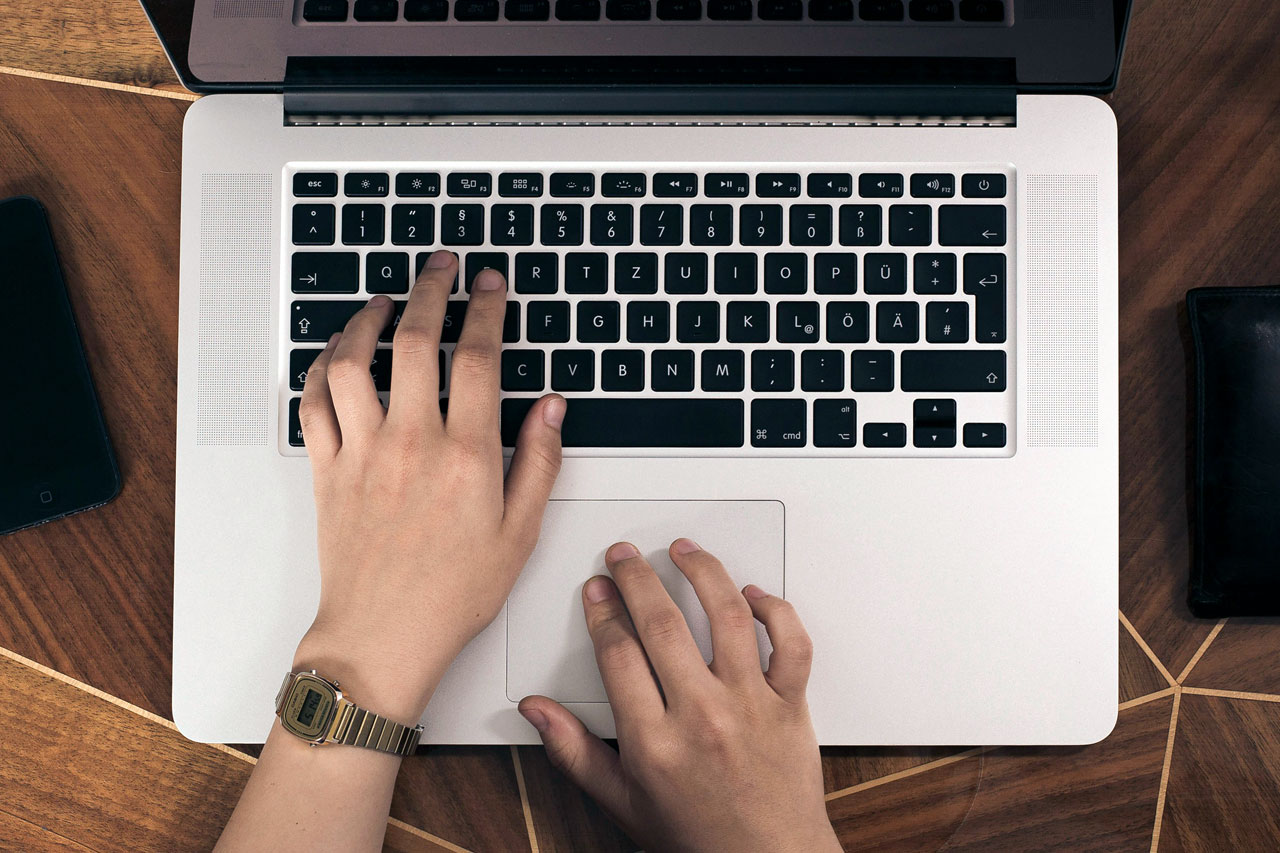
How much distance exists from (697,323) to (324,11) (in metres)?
0.36

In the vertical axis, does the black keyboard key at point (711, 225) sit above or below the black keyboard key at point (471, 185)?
below

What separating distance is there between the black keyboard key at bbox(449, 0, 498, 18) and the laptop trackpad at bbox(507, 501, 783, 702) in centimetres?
36

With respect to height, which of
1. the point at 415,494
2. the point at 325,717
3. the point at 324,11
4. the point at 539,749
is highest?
the point at 324,11

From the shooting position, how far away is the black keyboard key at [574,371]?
1.95ft

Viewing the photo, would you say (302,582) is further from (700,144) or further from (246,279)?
(700,144)

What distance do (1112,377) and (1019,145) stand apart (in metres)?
0.19

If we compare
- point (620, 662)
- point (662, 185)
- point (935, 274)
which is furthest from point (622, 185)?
point (620, 662)

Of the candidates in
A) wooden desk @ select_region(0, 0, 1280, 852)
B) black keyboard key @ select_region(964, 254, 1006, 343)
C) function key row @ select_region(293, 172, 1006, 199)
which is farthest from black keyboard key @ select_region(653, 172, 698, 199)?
wooden desk @ select_region(0, 0, 1280, 852)

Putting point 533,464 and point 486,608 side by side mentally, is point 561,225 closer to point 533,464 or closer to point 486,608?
point 533,464

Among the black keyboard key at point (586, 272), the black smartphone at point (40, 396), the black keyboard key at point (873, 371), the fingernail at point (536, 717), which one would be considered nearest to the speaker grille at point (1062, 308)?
the black keyboard key at point (873, 371)

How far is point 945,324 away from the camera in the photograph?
1.96 feet

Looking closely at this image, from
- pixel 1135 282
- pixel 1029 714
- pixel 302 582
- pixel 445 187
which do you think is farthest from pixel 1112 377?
pixel 302 582

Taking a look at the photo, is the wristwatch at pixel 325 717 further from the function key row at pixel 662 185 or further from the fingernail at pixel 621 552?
the function key row at pixel 662 185

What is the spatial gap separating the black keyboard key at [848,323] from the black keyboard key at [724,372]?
0.23ft
